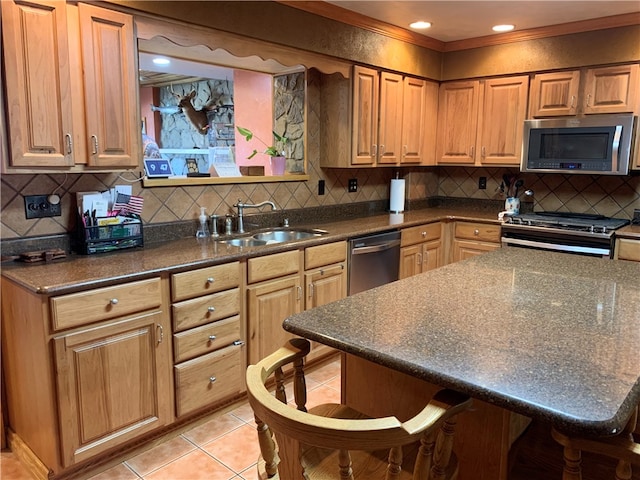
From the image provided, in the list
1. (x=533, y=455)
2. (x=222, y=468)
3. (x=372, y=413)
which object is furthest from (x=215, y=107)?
(x=533, y=455)

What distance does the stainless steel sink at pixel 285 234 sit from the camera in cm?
333

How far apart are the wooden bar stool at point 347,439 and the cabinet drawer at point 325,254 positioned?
161cm

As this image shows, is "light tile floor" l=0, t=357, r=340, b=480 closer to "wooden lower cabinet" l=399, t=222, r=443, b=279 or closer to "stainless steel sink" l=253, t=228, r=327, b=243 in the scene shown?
"stainless steel sink" l=253, t=228, r=327, b=243

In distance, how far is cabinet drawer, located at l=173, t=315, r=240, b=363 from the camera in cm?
238

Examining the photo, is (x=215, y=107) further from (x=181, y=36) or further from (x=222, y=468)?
(x=222, y=468)

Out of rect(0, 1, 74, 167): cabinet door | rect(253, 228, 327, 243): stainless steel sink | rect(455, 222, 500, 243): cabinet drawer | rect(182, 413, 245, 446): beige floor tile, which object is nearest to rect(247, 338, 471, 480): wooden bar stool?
rect(182, 413, 245, 446): beige floor tile

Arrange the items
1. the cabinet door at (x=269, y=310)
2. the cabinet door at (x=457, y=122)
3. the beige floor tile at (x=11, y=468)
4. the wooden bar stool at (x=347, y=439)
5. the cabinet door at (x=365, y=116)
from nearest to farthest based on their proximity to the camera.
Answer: the wooden bar stool at (x=347, y=439) < the beige floor tile at (x=11, y=468) < the cabinet door at (x=269, y=310) < the cabinet door at (x=365, y=116) < the cabinet door at (x=457, y=122)

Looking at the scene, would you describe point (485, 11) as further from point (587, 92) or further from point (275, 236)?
point (275, 236)

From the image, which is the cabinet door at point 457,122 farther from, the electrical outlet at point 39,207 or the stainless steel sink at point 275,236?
the electrical outlet at point 39,207

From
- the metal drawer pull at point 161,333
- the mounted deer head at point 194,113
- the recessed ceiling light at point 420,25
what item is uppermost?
the recessed ceiling light at point 420,25

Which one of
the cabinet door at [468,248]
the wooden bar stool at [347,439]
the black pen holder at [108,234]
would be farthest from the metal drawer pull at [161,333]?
the cabinet door at [468,248]

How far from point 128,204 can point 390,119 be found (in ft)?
7.25

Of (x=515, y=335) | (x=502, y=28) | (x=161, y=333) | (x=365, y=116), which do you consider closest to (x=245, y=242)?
(x=161, y=333)

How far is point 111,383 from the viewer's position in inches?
84.3
